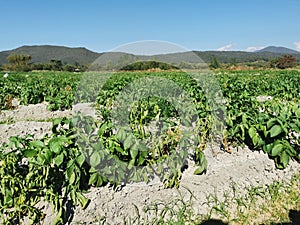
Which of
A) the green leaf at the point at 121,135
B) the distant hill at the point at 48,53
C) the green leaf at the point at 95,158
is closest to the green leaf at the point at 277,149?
the green leaf at the point at 121,135

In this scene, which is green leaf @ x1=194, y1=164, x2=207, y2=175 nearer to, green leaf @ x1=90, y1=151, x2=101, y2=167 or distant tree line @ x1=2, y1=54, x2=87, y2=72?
green leaf @ x1=90, y1=151, x2=101, y2=167

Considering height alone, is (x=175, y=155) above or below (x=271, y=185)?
above

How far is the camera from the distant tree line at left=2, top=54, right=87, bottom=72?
5678 centimetres

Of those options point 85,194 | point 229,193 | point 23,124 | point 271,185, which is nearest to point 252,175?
point 271,185

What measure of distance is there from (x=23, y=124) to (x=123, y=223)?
407 centimetres

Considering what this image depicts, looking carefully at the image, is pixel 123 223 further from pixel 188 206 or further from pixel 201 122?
pixel 201 122

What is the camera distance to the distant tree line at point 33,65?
56781 millimetres

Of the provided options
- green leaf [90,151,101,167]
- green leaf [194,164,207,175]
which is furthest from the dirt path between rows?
green leaf [90,151,101,167]

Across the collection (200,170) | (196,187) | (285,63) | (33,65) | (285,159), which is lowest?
(196,187)

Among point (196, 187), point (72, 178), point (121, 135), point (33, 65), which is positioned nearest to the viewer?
point (72, 178)

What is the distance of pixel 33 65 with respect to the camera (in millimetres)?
62844

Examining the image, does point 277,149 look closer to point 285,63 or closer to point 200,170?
point 200,170

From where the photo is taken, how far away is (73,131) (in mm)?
2703

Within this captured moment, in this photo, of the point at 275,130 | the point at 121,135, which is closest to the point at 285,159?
the point at 275,130
